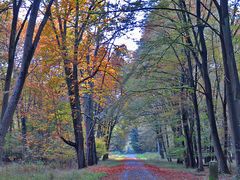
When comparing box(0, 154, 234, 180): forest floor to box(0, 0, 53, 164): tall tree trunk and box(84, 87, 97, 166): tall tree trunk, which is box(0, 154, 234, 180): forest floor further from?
box(84, 87, 97, 166): tall tree trunk

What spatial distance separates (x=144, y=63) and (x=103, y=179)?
6228mm

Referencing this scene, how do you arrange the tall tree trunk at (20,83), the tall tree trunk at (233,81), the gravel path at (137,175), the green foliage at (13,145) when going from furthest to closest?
1. the green foliage at (13,145)
2. the gravel path at (137,175)
3. the tall tree trunk at (233,81)
4. the tall tree trunk at (20,83)

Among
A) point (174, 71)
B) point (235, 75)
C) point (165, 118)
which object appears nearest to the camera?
point (235, 75)

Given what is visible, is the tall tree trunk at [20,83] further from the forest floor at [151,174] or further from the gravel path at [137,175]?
the gravel path at [137,175]

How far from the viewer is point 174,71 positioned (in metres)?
22.1

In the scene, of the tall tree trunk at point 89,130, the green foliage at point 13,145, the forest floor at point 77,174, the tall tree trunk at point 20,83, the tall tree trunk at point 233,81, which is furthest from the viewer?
the green foliage at point 13,145

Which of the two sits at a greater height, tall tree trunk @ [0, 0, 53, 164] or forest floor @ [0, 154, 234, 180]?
tall tree trunk @ [0, 0, 53, 164]

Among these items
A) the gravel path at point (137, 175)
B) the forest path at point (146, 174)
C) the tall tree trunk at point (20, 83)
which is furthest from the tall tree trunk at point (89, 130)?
the tall tree trunk at point (20, 83)

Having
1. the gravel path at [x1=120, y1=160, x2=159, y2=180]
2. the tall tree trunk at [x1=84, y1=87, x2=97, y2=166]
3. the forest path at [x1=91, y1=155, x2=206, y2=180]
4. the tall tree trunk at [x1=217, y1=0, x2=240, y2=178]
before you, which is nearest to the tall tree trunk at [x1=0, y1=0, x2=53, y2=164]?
the tall tree trunk at [x1=217, y1=0, x2=240, y2=178]

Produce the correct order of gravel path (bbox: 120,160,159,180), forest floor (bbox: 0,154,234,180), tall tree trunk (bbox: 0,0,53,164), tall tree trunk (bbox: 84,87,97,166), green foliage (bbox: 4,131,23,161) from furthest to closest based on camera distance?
green foliage (bbox: 4,131,23,161) → tall tree trunk (bbox: 84,87,97,166) → gravel path (bbox: 120,160,159,180) → forest floor (bbox: 0,154,234,180) → tall tree trunk (bbox: 0,0,53,164)

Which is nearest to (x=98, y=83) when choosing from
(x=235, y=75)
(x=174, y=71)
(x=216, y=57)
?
(x=174, y=71)

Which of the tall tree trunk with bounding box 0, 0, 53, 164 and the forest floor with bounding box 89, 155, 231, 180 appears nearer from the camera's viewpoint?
the tall tree trunk with bounding box 0, 0, 53, 164

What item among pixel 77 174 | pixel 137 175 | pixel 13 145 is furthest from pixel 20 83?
pixel 13 145

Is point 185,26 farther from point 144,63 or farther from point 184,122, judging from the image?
point 184,122
